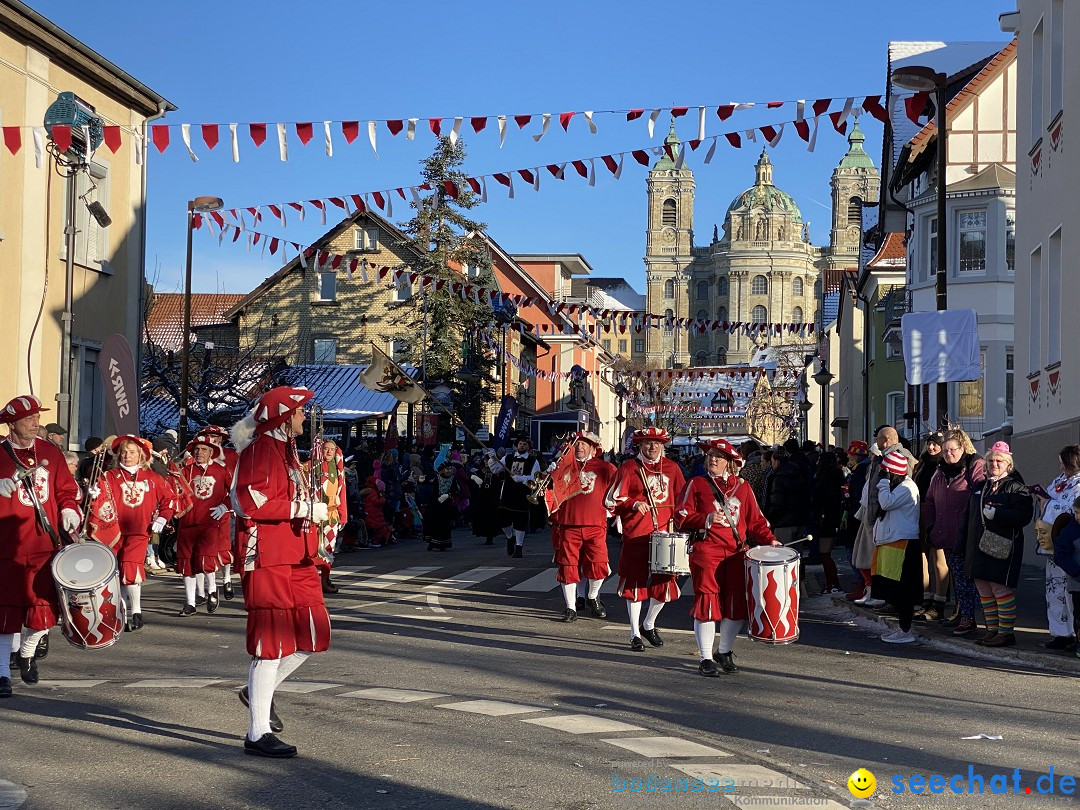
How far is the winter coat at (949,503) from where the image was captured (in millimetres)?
12492

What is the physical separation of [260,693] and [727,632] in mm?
4307

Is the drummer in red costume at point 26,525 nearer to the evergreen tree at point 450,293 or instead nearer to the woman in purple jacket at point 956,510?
the woman in purple jacket at point 956,510

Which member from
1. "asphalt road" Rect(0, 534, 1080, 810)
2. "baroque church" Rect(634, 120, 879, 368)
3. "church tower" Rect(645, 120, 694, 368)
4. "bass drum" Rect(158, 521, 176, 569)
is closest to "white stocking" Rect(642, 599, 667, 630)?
"asphalt road" Rect(0, 534, 1080, 810)

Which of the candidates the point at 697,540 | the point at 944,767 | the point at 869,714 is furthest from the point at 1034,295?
the point at 944,767

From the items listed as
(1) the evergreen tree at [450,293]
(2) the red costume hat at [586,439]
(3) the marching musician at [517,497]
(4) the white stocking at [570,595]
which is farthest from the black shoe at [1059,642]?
(1) the evergreen tree at [450,293]

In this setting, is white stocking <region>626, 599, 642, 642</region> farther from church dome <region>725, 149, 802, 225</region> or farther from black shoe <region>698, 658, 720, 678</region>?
church dome <region>725, 149, 802, 225</region>

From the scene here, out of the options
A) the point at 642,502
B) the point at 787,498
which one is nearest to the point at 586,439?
the point at 642,502

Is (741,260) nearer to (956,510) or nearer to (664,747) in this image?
(956,510)

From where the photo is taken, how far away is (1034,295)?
2028 cm

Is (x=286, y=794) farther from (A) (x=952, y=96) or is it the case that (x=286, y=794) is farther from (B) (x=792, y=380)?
(B) (x=792, y=380)

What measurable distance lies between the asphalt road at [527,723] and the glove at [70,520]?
1.10 meters

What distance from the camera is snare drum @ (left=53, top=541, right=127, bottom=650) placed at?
877 centimetres

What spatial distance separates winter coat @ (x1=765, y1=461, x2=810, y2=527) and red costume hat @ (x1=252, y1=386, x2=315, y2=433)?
9745 millimetres

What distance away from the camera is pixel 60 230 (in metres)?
23.9
